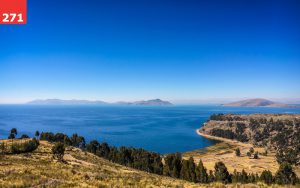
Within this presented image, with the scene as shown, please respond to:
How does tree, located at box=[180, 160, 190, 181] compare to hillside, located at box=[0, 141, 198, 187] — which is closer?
hillside, located at box=[0, 141, 198, 187]

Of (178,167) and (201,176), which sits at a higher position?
(201,176)

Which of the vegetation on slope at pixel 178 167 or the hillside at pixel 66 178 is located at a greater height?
the hillside at pixel 66 178

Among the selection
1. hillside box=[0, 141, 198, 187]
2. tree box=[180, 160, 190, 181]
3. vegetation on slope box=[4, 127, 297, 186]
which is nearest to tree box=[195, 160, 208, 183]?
vegetation on slope box=[4, 127, 297, 186]

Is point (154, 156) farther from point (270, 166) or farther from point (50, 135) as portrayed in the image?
point (270, 166)

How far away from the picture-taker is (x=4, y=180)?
2178 cm

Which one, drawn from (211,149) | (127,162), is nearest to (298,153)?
(211,149)

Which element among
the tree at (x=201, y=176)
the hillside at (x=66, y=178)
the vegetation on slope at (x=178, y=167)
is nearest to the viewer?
the hillside at (x=66, y=178)

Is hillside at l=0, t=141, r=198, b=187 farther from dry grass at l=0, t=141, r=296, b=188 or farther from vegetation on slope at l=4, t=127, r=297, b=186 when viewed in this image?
vegetation on slope at l=4, t=127, r=297, b=186

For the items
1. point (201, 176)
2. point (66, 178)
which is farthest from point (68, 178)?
point (201, 176)

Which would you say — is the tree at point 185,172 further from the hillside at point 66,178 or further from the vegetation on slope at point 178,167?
the hillside at point 66,178

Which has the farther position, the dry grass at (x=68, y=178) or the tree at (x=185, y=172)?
the tree at (x=185, y=172)

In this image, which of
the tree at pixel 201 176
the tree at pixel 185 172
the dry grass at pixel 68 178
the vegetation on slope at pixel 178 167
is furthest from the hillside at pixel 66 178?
the tree at pixel 185 172

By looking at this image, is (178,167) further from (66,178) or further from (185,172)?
(66,178)

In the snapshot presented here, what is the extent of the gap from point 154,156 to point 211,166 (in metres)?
36.3
